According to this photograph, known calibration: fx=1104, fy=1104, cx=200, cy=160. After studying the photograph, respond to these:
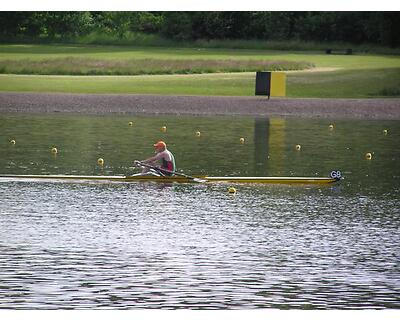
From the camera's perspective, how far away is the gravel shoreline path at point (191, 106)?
46.3 m

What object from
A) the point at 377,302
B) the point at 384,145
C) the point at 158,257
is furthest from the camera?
the point at 384,145

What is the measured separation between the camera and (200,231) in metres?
20.1

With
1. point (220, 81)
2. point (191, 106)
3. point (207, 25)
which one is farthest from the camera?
point (207, 25)

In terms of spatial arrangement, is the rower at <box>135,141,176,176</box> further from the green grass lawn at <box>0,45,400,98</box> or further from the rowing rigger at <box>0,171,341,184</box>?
the green grass lawn at <box>0,45,400,98</box>

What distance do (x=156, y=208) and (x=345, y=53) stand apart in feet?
184

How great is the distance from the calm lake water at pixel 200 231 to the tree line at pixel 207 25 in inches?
1888

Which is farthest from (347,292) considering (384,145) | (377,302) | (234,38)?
(234,38)

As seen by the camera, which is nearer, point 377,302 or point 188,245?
point 377,302

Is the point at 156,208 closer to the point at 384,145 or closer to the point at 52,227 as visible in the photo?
the point at 52,227

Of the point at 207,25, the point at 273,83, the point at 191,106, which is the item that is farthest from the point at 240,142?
the point at 207,25

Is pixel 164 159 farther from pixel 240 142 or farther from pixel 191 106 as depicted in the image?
pixel 191 106

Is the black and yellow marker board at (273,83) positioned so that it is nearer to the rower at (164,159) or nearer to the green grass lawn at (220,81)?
the green grass lawn at (220,81)

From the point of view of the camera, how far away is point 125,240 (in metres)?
19.2

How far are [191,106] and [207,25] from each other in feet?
125
